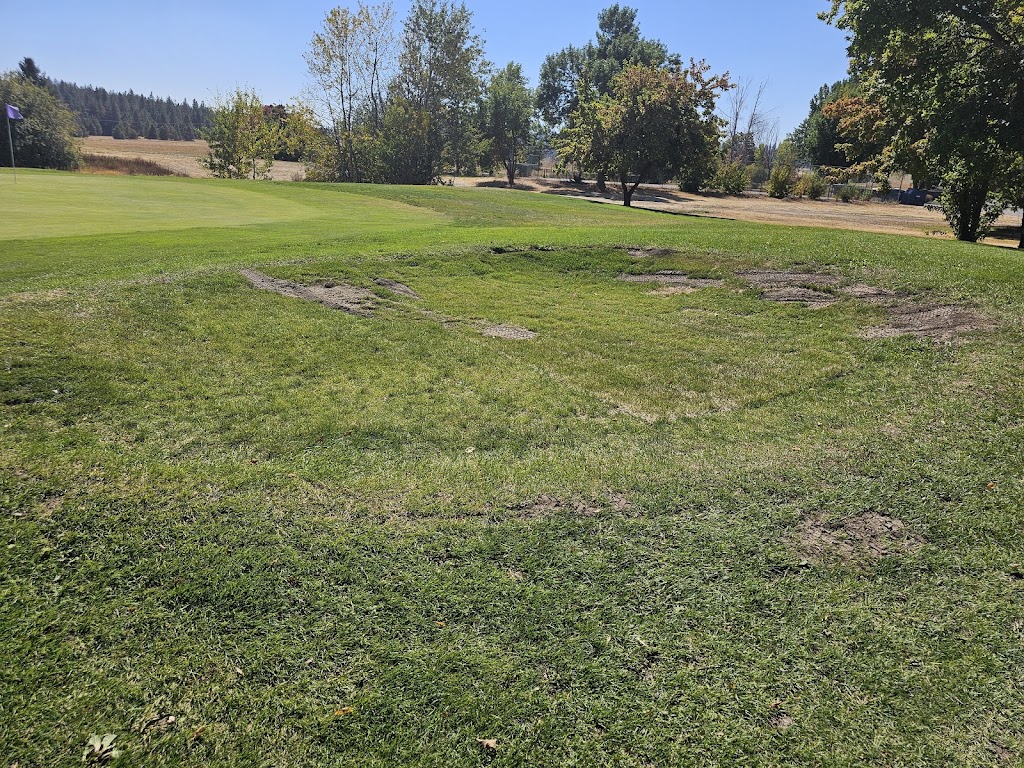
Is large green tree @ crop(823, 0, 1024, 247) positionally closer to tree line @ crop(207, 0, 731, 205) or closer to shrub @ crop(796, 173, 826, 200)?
tree line @ crop(207, 0, 731, 205)

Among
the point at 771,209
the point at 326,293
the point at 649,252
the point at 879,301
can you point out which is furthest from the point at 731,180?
the point at 326,293

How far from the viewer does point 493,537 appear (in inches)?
162

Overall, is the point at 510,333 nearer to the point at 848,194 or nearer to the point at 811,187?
the point at 848,194

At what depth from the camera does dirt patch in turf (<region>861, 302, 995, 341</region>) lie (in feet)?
26.0

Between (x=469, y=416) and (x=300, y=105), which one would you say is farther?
(x=300, y=105)

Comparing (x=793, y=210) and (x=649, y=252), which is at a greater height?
(x=793, y=210)

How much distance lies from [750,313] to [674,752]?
8.22 m

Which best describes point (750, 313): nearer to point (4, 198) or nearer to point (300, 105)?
point (4, 198)

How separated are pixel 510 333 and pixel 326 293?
336cm

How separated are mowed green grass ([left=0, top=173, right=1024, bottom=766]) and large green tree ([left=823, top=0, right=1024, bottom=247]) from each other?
424 inches

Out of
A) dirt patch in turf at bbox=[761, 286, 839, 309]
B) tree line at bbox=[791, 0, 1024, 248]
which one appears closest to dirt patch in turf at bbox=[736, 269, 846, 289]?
dirt patch in turf at bbox=[761, 286, 839, 309]

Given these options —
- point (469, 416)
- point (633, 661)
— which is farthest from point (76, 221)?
point (633, 661)

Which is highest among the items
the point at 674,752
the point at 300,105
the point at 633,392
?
the point at 300,105

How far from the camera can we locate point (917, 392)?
641cm
